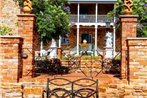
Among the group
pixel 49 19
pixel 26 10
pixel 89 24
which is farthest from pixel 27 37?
pixel 89 24

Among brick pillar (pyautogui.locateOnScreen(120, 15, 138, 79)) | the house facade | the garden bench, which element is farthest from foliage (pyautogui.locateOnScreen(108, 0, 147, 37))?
the house facade

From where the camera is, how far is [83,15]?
1118 inches

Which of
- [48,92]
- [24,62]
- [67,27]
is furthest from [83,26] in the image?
[48,92]

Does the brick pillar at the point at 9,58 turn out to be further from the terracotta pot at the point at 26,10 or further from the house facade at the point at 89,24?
the house facade at the point at 89,24

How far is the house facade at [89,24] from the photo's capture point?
27906mm

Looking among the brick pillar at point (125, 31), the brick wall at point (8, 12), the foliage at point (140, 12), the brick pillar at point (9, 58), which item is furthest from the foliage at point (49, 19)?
the brick wall at point (8, 12)

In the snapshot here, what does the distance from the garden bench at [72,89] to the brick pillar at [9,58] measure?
0.89m

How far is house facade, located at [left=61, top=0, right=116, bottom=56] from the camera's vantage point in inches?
1099

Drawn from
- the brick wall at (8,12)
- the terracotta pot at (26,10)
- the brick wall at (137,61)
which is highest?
the brick wall at (8,12)

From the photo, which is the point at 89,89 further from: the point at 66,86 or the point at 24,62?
the point at 24,62

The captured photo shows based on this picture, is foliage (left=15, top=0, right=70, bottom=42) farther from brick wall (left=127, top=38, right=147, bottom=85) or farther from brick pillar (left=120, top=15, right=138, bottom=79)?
brick wall (left=127, top=38, right=147, bottom=85)

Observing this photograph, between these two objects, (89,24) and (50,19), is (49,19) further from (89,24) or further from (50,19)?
(89,24)

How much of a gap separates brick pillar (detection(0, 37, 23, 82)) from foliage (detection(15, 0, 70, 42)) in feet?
13.9

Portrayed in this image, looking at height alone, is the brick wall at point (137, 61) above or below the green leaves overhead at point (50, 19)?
below
